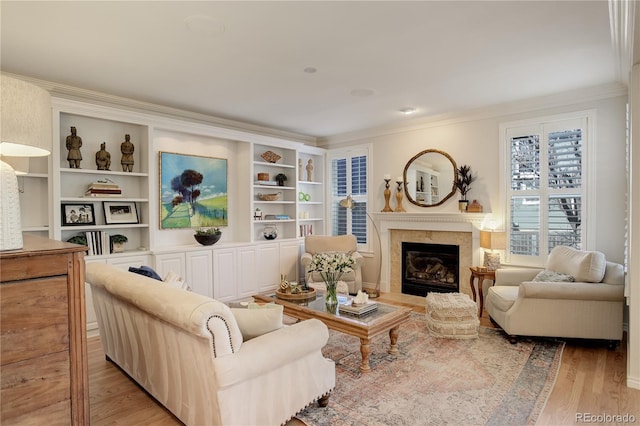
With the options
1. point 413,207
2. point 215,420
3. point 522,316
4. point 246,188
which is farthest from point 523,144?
point 215,420

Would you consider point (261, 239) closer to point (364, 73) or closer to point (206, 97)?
point (206, 97)

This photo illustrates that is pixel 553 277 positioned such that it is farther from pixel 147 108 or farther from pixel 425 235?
pixel 147 108

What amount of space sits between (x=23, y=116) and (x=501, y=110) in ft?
16.2

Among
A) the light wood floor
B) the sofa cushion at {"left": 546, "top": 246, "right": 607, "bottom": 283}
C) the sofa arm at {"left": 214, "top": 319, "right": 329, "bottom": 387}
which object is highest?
the sofa cushion at {"left": 546, "top": 246, "right": 607, "bottom": 283}

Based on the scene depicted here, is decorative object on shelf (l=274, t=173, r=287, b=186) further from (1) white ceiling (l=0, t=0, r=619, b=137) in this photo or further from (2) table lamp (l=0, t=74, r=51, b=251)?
(2) table lamp (l=0, t=74, r=51, b=251)

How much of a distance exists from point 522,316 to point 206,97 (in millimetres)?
4256

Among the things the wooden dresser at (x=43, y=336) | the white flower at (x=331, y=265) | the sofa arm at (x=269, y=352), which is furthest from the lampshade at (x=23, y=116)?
the white flower at (x=331, y=265)

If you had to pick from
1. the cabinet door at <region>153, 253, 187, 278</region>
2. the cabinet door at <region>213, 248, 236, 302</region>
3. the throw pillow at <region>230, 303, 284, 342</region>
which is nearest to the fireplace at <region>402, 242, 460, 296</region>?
the cabinet door at <region>213, 248, 236, 302</region>

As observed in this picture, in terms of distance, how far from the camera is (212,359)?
1.80 meters

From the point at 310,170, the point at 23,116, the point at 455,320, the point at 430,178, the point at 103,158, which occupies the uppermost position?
the point at 310,170

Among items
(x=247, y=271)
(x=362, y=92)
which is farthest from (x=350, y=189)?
(x=362, y=92)

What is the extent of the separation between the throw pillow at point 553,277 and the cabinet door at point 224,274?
12.7 feet

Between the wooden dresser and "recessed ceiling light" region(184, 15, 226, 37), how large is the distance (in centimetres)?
184

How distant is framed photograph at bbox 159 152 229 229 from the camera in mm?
4938
